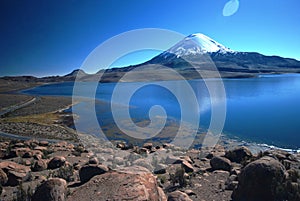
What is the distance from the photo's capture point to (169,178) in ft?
28.0

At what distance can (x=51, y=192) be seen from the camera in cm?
535

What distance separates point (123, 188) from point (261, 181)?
3.71 metres

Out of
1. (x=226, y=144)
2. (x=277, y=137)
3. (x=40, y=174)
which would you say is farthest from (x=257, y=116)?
(x=40, y=174)

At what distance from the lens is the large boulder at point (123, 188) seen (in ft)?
15.4

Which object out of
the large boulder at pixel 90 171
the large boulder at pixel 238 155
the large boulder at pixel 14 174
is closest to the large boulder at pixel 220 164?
the large boulder at pixel 238 155

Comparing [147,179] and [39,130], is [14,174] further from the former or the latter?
[39,130]

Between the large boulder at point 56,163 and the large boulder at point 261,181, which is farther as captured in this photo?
the large boulder at point 56,163

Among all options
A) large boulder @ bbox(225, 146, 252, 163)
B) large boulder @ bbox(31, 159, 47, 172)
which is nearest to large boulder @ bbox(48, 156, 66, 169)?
large boulder @ bbox(31, 159, 47, 172)

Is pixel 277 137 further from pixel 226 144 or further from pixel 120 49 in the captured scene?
pixel 120 49

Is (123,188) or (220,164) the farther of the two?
(220,164)

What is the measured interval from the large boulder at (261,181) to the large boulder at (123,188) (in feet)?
8.17

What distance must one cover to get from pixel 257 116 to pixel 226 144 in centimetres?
1092

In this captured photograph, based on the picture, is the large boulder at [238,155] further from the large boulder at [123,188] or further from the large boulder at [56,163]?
the large boulder at [56,163]

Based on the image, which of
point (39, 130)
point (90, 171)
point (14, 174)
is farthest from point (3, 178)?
point (39, 130)
